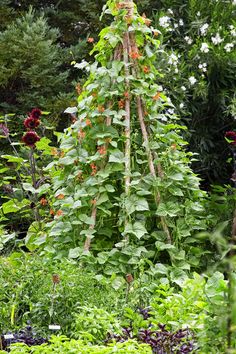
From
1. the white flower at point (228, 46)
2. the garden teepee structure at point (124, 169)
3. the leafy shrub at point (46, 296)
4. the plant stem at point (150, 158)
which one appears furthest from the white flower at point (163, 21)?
the leafy shrub at point (46, 296)

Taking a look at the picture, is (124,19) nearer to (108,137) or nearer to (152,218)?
(108,137)

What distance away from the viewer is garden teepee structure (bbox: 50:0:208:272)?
379 centimetres

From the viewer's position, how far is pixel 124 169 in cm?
384

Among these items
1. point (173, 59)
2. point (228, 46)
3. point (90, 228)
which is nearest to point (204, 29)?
point (228, 46)

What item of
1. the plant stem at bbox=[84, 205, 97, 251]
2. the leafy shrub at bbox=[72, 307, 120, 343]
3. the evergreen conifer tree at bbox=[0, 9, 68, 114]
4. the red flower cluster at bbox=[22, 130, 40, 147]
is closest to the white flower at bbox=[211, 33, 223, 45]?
the evergreen conifer tree at bbox=[0, 9, 68, 114]

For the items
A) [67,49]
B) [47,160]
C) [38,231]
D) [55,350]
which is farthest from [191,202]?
[67,49]

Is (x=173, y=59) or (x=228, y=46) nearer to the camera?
(x=173, y=59)

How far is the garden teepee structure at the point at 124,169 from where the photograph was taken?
12.5 ft

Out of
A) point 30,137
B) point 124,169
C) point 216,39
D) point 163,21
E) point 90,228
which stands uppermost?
point 163,21

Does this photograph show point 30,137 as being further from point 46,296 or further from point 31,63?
point 31,63

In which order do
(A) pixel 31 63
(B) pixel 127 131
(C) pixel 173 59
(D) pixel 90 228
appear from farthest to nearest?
1. (A) pixel 31 63
2. (C) pixel 173 59
3. (B) pixel 127 131
4. (D) pixel 90 228

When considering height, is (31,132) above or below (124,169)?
above

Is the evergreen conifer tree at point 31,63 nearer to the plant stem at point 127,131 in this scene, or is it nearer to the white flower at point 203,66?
the white flower at point 203,66

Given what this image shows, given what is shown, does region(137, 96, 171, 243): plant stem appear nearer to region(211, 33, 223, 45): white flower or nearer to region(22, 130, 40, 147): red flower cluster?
region(22, 130, 40, 147): red flower cluster
